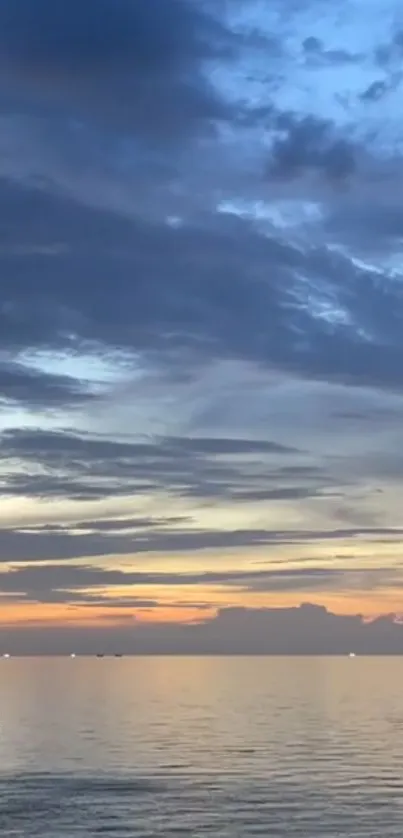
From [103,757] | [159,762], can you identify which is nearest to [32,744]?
[103,757]

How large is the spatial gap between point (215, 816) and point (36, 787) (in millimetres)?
28789

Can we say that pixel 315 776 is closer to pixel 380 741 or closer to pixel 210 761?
pixel 210 761

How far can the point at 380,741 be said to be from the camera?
177000mm

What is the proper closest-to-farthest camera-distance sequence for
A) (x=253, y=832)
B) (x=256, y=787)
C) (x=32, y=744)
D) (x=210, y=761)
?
(x=253, y=832), (x=256, y=787), (x=210, y=761), (x=32, y=744)

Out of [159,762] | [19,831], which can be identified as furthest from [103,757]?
[19,831]

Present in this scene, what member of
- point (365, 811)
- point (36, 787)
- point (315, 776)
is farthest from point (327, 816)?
point (36, 787)

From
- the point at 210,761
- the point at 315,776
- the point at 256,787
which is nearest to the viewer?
the point at 256,787

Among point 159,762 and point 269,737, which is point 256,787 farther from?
point 269,737

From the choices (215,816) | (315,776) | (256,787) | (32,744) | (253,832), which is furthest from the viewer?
(32,744)

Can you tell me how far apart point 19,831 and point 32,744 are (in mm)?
79258

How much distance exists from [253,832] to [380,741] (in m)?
83.1

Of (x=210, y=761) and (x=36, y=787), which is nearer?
(x=36, y=787)

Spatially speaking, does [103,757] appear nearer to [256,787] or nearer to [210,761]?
[210,761]

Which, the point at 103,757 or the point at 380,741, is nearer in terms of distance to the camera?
the point at 103,757
